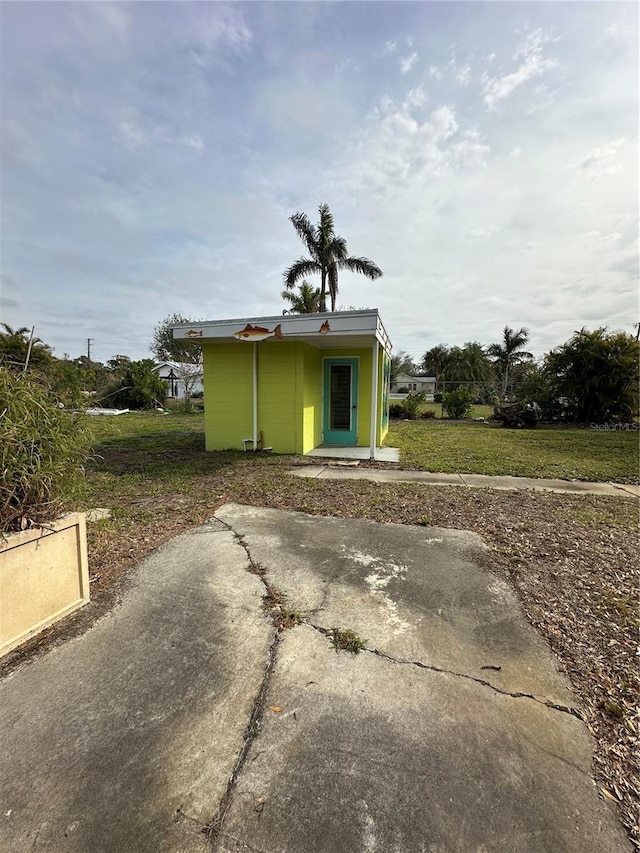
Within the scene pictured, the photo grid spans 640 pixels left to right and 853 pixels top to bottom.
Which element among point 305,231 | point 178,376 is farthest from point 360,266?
point 178,376

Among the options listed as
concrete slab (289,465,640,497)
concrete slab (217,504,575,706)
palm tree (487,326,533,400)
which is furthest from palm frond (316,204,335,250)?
palm tree (487,326,533,400)

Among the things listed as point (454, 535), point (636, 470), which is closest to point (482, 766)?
point (454, 535)

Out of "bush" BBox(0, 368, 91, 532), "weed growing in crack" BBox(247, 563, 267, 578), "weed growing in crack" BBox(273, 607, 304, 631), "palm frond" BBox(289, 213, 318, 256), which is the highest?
"palm frond" BBox(289, 213, 318, 256)

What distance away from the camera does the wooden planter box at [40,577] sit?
7.14 feet

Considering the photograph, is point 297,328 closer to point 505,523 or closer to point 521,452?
point 505,523

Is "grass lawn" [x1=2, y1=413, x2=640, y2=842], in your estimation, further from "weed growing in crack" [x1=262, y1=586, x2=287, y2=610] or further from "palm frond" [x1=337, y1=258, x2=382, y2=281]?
"palm frond" [x1=337, y1=258, x2=382, y2=281]

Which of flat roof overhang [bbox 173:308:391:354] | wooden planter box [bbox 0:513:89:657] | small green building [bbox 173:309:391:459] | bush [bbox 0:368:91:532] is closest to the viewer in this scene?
bush [bbox 0:368:91:532]

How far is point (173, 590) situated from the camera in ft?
9.44

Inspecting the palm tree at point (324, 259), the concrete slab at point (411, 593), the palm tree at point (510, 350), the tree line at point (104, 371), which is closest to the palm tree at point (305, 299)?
the palm tree at point (324, 259)

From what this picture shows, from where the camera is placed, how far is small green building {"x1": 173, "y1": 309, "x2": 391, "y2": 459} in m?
7.59

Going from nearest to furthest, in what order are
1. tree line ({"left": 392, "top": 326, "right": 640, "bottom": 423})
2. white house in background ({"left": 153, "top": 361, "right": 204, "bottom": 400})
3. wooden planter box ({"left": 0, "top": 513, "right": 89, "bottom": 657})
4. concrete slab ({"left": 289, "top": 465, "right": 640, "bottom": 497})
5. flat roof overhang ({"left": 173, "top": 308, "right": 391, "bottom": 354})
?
1. wooden planter box ({"left": 0, "top": 513, "right": 89, "bottom": 657})
2. concrete slab ({"left": 289, "top": 465, "right": 640, "bottom": 497})
3. flat roof overhang ({"left": 173, "top": 308, "right": 391, "bottom": 354})
4. tree line ({"left": 392, "top": 326, "right": 640, "bottom": 423})
5. white house in background ({"left": 153, "top": 361, "right": 204, "bottom": 400})

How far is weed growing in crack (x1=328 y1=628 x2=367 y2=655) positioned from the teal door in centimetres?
722

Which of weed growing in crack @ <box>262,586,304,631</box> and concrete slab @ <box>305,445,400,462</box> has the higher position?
concrete slab @ <box>305,445,400,462</box>

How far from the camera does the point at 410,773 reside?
5.02 ft
